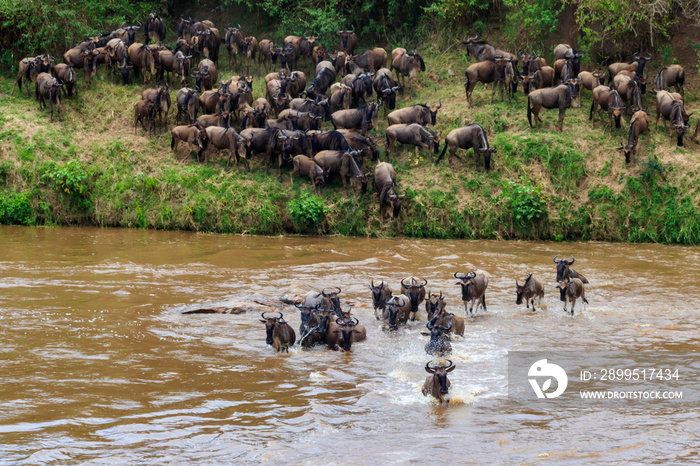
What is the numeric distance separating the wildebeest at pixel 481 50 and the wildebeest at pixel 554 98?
112 inches

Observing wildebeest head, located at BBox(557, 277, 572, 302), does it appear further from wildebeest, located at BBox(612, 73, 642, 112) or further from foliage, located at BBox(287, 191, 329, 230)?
wildebeest, located at BBox(612, 73, 642, 112)

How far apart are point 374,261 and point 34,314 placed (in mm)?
7150

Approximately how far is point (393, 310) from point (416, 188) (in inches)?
335

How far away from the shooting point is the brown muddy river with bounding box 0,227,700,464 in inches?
277

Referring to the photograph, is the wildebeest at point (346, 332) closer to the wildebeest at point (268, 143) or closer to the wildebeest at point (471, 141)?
the wildebeest at point (268, 143)

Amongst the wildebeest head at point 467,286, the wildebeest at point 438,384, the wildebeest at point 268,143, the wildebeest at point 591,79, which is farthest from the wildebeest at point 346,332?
the wildebeest at point 591,79

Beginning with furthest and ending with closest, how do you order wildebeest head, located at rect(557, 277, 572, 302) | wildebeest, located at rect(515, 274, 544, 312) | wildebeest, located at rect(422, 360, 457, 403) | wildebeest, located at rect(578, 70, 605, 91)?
wildebeest, located at rect(578, 70, 605, 91) → wildebeest, located at rect(515, 274, 544, 312) → wildebeest head, located at rect(557, 277, 572, 302) → wildebeest, located at rect(422, 360, 457, 403)

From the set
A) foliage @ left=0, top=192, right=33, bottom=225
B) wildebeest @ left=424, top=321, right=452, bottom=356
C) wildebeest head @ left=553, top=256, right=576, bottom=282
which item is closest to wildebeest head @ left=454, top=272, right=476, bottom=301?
wildebeest head @ left=553, top=256, right=576, bottom=282

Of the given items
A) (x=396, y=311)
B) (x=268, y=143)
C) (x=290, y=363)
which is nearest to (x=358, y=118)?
(x=268, y=143)

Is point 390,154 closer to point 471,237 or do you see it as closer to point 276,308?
point 471,237

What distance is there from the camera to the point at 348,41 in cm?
2377

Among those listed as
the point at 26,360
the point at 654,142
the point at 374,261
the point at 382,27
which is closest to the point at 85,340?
the point at 26,360

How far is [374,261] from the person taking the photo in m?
16.0

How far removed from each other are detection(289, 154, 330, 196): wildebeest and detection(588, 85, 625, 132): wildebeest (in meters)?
7.49
